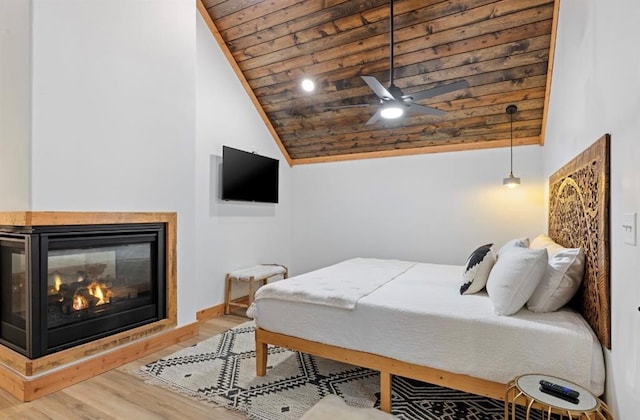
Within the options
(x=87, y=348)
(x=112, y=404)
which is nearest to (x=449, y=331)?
(x=112, y=404)

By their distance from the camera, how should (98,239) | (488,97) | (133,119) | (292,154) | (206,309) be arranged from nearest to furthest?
1. (98,239)
2. (133,119)
3. (488,97)
4. (206,309)
5. (292,154)

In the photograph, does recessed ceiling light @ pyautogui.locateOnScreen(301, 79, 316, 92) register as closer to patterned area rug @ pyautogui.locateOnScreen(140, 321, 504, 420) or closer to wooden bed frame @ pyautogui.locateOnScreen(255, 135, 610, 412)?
wooden bed frame @ pyautogui.locateOnScreen(255, 135, 610, 412)

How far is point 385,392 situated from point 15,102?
3.14m

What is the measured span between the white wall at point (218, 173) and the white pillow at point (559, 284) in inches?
118

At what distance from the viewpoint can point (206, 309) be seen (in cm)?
397

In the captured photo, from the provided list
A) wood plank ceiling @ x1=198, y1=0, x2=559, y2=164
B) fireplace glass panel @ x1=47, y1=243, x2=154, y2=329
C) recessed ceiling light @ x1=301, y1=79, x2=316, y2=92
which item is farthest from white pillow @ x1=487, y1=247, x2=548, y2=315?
recessed ceiling light @ x1=301, y1=79, x2=316, y2=92

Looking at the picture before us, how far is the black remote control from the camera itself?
1430mm

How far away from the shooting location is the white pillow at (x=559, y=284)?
1912 mm

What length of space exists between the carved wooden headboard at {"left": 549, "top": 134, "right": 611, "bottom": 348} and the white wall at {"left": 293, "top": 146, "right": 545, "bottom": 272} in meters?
1.63

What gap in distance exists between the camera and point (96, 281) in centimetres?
276

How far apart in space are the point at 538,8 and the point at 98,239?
162 inches

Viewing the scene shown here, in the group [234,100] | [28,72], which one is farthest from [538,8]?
[28,72]

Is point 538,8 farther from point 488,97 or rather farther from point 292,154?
point 292,154

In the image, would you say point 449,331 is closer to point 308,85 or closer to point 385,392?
point 385,392
